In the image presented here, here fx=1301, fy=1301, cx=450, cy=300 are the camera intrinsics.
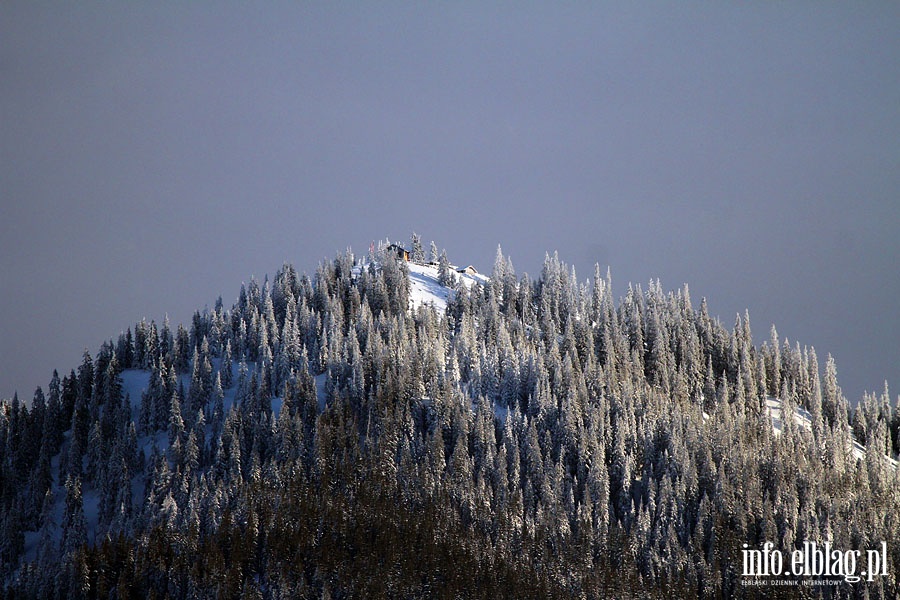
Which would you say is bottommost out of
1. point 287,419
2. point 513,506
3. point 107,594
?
point 107,594

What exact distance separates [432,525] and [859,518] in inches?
2651

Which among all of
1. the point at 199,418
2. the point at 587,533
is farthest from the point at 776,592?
the point at 199,418

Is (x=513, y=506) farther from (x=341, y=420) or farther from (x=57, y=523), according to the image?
(x=57, y=523)

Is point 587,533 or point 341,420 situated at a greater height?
point 341,420

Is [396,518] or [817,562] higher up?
[396,518]

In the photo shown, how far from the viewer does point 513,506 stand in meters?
182

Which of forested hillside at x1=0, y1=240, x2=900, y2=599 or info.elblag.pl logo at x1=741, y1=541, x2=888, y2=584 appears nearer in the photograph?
forested hillside at x1=0, y1=240, x2=900, y2=599

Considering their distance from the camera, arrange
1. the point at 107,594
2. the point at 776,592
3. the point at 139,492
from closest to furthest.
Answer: the point at 107,594
the point at 776,592
the point at 139,492

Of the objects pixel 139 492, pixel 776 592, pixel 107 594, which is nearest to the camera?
pixel 107 594

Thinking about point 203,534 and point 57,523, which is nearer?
point 203,534

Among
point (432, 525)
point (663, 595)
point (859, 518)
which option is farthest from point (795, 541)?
point (432, 525)

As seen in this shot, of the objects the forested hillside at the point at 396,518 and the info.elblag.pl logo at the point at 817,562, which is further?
the info.elblag.pl logo at the point at 817,562

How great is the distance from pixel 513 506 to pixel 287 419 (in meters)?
36.5

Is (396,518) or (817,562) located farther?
Answer: (817,562)
